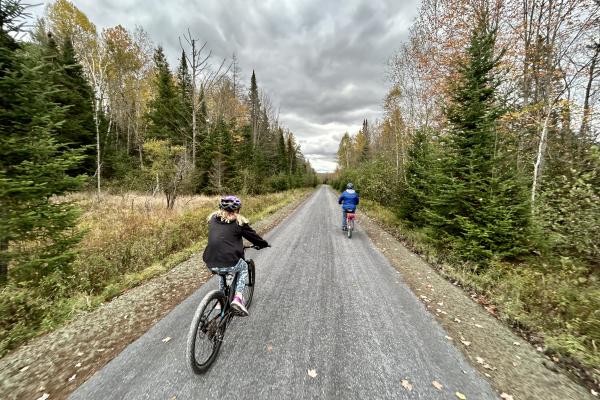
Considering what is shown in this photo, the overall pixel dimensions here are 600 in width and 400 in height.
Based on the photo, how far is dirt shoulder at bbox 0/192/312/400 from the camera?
266 centimetres

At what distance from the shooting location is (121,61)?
84.4 feet

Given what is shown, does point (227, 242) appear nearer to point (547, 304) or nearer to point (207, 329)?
point (207, 329)

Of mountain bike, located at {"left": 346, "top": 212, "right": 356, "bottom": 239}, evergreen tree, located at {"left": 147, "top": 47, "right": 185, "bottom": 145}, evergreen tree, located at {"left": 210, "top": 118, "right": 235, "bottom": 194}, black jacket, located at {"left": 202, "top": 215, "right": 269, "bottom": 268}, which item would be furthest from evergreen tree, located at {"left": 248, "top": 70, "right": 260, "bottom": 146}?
black jacket, located at {"left": 202, "top": 215, "right": 269, "bottom": 268}

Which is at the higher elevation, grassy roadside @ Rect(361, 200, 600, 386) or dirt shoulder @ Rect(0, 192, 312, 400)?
grassy roadside @ Rect(361, 200, 600, 386)

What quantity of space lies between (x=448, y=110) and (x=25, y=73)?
1051cm

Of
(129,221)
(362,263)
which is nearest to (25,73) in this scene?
(129,221)

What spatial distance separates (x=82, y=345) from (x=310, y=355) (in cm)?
328

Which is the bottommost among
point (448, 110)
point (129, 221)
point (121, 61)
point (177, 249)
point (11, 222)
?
point (177, 249)

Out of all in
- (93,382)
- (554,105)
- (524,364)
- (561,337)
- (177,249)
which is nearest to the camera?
(93,382)

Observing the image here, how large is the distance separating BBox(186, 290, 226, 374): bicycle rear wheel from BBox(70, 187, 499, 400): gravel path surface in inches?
5.9

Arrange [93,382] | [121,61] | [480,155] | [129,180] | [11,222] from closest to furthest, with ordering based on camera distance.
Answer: [93,382]
[11,222]
[480,155]
[129,180]
[121,61]

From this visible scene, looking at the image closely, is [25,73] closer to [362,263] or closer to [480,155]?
[362,263]

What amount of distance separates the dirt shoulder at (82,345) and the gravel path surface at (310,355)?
9.0 inches

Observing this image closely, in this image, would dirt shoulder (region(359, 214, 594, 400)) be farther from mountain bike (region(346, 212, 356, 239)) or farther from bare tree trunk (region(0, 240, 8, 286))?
bare tree trunk (region(0, 240, 8, 286))
